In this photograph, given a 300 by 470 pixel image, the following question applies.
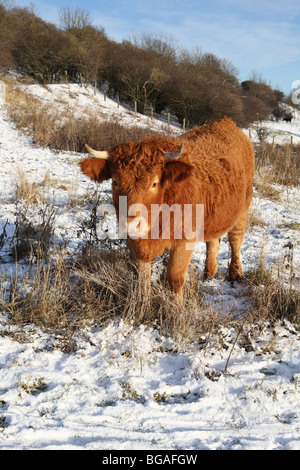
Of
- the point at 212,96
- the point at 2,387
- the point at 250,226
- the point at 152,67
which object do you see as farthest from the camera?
the point at 152,67

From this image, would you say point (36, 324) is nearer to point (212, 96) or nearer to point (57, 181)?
point (57, 181)

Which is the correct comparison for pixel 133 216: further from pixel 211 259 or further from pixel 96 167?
pixel 211 259

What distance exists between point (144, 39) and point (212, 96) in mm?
19997

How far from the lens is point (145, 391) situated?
97.3 inches

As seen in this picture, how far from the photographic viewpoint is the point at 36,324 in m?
3.13

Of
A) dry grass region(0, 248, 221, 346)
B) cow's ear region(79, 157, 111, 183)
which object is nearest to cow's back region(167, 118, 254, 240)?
cow's ear region(79, 157, 111, 183)

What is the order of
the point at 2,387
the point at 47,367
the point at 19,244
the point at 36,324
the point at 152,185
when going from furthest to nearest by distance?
the point at 19,244 → the point at 36,324 → the point at 152,185 → the point at 47,367 → the point at 2,387

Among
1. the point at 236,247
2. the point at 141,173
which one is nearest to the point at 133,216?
the point at 141,173

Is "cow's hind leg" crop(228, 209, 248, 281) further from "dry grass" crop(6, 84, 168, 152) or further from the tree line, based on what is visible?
the tree line

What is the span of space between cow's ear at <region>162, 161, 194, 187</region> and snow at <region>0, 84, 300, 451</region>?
1.49 m

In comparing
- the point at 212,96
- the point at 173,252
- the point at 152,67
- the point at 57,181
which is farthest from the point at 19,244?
the point at 152,67

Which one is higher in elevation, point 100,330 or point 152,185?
point 152,185

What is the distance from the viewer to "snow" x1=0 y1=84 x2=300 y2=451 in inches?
80.0

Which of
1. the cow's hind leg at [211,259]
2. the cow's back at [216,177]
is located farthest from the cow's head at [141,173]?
the cow's hind leg at [211,259]
